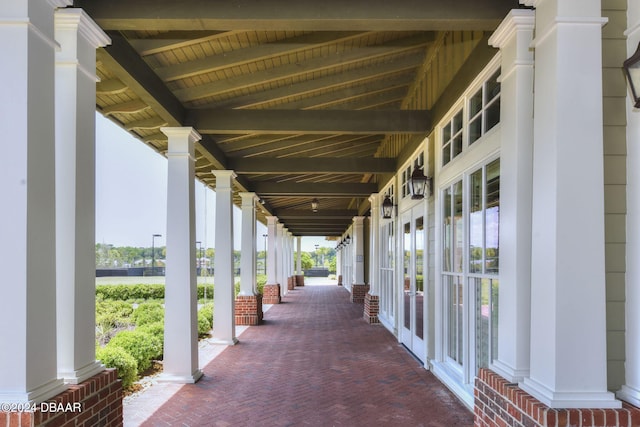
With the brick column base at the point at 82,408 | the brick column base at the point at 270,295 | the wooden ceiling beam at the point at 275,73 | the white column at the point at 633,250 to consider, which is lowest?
the brick column base at the point at 270,295

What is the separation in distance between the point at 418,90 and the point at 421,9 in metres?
4.41

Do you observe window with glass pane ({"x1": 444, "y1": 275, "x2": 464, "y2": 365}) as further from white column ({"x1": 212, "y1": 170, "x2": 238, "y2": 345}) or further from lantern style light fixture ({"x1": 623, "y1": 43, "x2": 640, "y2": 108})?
white column ({"x1": 212, "y1": 170, "x2": 238, "y2": 345})

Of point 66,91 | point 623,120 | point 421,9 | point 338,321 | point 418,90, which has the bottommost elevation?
point 338,321

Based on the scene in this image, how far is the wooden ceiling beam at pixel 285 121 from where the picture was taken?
648 cm

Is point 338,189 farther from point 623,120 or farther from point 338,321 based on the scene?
point 623,120

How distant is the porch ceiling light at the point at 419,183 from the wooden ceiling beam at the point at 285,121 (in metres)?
0.81

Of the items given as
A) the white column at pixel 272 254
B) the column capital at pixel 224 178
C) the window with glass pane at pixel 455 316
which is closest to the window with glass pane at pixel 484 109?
the window with glass pane at pixel 455 316

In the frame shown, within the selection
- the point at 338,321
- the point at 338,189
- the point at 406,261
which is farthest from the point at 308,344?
the point at 338,189

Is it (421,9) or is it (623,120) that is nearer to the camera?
(623,120)

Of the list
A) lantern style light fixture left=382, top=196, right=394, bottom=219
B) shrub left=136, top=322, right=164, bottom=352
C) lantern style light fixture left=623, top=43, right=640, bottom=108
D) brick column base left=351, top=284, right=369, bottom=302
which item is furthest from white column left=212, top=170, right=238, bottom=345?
brick column base left=351, top=284, right=369, bottom=302

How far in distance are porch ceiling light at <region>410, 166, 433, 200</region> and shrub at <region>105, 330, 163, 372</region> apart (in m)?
4.45

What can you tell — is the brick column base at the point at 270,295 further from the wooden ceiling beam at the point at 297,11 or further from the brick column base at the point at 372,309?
the wooden ceiling beam at the point at 297,11

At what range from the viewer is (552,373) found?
273 centimetres
